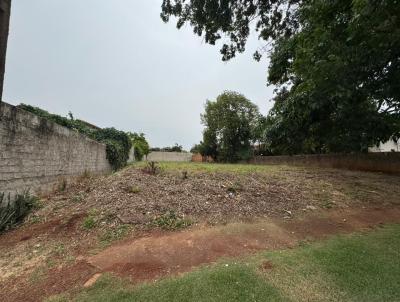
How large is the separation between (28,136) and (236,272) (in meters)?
4.90

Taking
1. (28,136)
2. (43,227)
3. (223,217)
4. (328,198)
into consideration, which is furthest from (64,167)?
(328,198)

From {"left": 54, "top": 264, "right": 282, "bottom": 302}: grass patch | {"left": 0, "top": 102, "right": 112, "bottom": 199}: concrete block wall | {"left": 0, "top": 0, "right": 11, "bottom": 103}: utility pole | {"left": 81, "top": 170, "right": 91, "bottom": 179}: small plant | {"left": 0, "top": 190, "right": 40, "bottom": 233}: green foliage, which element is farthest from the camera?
{"left": 81, "top": 170, "right": 91, "bottom": 179}: small plant

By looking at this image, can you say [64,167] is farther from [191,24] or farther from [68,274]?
[191,24]

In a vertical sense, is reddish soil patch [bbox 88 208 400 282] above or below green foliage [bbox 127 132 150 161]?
below

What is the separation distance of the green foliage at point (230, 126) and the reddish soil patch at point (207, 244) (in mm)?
24331

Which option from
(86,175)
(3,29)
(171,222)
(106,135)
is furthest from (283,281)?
(106,135)

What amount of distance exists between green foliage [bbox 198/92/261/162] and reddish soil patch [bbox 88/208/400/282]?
79.8 ft

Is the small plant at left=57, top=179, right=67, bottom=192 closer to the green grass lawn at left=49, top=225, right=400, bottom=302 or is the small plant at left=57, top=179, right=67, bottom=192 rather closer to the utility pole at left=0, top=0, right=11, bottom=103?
the utility pole at left=0, top=0, right=11, bottom=103

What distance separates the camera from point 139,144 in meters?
29.4

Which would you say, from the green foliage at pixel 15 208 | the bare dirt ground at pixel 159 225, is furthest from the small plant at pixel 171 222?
the green foliage at pixel 15 208

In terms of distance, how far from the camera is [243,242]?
404 centimetres

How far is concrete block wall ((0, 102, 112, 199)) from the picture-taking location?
5039 mm

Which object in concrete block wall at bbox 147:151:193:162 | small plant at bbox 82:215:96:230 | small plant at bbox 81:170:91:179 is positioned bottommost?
small plant at bbox 82:215:96:230

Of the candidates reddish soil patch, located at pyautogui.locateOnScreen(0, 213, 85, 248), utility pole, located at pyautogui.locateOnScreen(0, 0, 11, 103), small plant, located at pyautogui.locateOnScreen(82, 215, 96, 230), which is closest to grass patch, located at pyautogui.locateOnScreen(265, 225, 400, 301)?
small plant, located at pyautogui.locateOnScreen(82, 215, 96, 230)
